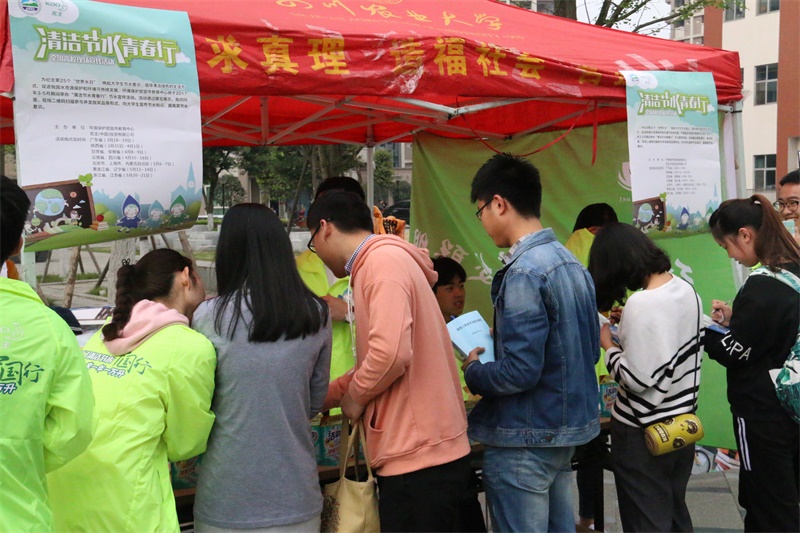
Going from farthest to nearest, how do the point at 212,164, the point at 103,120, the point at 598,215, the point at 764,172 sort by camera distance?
1. the point at 764,172
2. the point at 212,164
3. the point at 598,215
4. the point at 103,120

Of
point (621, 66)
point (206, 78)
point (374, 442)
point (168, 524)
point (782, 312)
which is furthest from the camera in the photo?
point (621, 66)

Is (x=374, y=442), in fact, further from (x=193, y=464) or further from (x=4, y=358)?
(x=4, y=358)

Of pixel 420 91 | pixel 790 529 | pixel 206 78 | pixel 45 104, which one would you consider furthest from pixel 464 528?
pixel 45 104

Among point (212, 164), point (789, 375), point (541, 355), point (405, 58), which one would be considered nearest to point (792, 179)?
point (789, 375)

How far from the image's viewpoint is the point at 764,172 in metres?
27.2

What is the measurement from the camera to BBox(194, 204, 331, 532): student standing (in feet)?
6.94

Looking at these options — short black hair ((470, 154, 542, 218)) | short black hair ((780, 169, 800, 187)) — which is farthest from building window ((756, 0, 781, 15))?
short black hair ((470, 154, 542, 218))

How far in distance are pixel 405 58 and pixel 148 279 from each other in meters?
1.45

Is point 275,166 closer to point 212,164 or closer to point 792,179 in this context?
point 212,164

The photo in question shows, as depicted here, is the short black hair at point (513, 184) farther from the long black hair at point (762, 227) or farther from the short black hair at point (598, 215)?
the short black hair at point (598, 215)

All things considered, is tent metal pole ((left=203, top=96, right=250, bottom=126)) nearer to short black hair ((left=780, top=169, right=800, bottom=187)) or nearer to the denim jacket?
the denim jacket

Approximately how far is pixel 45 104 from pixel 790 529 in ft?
10.6

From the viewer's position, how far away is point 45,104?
7.63 feet

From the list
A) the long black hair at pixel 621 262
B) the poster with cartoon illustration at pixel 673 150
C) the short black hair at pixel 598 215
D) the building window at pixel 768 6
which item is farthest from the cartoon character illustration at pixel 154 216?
the building window at pixel 768 6
